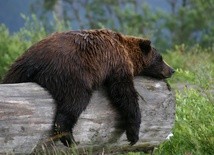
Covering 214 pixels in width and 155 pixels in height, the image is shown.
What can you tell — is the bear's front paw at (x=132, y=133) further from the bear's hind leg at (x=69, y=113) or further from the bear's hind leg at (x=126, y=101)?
the bear's hind leg at (x=69, y=113)

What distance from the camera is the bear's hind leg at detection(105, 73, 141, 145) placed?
5.66m

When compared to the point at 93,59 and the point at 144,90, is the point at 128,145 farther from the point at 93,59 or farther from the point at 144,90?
the point at 93,59

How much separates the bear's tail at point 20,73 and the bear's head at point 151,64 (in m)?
1.19

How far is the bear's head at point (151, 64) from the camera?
20.5 feet

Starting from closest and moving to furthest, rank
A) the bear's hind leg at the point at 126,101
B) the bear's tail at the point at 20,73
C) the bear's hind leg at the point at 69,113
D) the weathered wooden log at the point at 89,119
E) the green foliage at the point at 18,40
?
1. the weathered wooden log at the point at 89,119
2. the bear's hind leg at the point at 69,113
3. the bear's tail at the point at 20,73
4. the bear's hind leg at the point at 126,101
5. the green foliage at the point at 18,40

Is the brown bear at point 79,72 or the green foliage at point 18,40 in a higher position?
the brown bear at point 79,72

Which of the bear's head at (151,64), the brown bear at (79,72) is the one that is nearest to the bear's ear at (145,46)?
the bear's head at (151,64)

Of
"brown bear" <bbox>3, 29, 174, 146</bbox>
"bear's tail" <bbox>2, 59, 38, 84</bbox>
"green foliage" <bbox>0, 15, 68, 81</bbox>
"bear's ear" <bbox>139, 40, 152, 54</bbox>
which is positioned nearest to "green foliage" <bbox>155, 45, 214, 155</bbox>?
"bear's ear" <bbox>139, 40, 152, 54</bbox>

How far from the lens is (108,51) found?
5719 mm

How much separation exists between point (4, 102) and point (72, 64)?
724 mm

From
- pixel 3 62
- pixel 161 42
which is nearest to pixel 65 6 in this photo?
pixel 161 42

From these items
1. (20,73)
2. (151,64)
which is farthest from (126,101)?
(20,73)

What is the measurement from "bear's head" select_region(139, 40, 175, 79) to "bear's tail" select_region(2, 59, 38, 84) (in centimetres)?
119

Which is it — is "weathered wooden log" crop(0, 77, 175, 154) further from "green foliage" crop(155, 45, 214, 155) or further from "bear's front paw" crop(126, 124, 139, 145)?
"green foliage" crop(155, 45, 214, 155)
